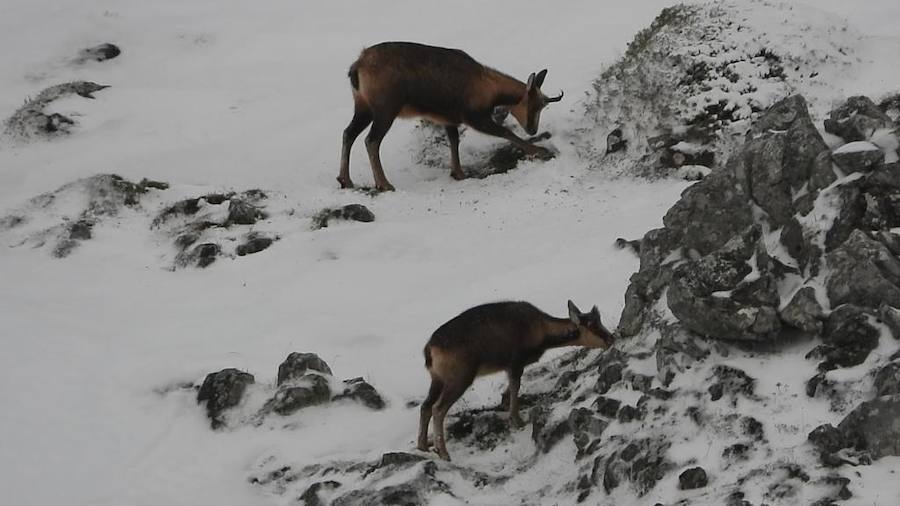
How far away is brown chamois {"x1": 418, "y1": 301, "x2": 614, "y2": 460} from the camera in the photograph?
32.0 ft

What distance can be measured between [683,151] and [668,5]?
7.20m

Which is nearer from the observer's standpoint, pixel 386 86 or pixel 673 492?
pixel 673 492

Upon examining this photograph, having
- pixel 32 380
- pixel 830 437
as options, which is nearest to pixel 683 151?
pixel 830 437

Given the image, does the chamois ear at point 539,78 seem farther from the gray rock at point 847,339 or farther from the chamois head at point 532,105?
the gray rock at point 847,339

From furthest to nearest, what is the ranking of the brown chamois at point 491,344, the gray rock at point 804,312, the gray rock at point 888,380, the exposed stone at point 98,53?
the exposed stone at point 98,53
the brown chamois at point 491,344
the gray rock at point 804,312
the gray rock at point 888,380

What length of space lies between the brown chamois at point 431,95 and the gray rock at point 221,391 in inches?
234

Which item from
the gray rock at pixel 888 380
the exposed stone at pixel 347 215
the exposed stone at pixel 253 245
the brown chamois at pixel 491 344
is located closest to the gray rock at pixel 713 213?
the brown chamois at pixel 491 344

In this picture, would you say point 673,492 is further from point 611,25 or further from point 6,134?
point 6,134

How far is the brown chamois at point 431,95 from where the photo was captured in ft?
54.2

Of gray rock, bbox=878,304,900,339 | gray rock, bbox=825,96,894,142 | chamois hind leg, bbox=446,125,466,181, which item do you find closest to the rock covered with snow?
chamois hind leg, bbox=446,125,466,181

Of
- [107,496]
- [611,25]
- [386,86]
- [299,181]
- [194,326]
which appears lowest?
[107,496]

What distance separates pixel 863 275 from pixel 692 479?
2176mm

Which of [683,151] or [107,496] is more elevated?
[683,151]

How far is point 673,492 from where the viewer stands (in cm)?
760
